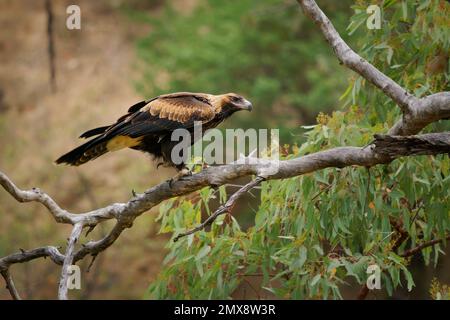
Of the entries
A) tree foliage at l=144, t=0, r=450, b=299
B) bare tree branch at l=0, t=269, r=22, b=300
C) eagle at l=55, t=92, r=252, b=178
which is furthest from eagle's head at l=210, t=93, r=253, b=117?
bare tree branch at l=0, t=269, r=22, b=300

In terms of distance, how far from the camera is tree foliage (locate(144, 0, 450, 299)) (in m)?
5.56

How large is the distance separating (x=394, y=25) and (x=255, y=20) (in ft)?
24.9

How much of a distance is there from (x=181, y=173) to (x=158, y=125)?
602mm

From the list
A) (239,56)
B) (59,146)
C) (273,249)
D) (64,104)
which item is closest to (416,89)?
(273,249)

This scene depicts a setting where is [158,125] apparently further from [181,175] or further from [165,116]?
[181,175]

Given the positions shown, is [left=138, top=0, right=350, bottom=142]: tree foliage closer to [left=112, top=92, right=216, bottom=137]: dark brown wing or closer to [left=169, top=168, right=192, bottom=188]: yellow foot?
[left=112, top=92, right=216, bottom=137]: dark brown wing

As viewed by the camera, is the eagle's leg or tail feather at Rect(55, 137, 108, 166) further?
tail feather at Rect(55, 137, 108, 166)

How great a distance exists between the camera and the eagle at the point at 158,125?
5.63 meters

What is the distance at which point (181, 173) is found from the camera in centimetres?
539

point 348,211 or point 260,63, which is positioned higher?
point 260,63

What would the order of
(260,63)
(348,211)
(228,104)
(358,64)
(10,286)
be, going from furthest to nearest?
(260,63), (228,104), (348,211), (10,286), (358,64)

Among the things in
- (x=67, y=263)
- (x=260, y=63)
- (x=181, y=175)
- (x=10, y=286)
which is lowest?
(x=10, y=286)

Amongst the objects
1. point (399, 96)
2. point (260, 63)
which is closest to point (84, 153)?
point (399, 96)

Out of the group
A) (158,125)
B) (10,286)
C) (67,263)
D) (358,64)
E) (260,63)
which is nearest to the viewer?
(67,263)
